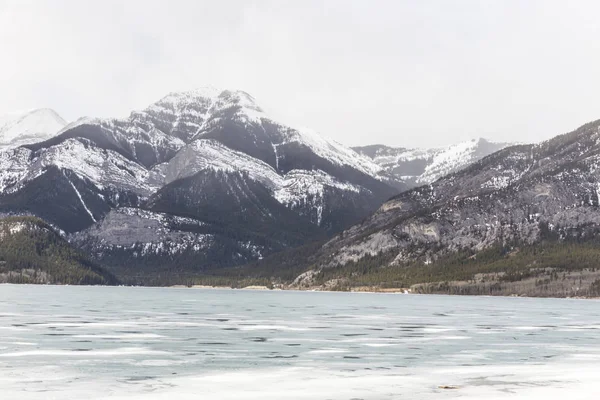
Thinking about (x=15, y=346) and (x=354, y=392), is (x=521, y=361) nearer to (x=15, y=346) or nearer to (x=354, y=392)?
(x=354, y=392)

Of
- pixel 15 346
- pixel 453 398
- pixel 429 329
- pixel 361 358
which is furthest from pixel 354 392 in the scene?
pixel 429 329

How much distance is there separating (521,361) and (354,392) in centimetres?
2382

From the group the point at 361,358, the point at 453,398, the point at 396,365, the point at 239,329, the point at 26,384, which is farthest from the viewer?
the point at 239,329

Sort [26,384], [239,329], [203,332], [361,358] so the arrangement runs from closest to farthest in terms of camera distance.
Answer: [26,384]
[361,358]
[203,332]
[239,329]

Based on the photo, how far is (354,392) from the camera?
163 ft

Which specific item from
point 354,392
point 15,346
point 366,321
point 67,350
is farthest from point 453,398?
point 366,321

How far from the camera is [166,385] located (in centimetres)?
5178

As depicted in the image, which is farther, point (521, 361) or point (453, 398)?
point (521, 361)

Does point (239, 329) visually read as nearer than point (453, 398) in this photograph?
No

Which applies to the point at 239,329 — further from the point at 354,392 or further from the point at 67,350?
the point at 354,392

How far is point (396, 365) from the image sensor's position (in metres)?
63.7

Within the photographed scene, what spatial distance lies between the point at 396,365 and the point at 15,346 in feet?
114

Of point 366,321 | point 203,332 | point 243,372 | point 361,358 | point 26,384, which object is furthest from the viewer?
point 366,321

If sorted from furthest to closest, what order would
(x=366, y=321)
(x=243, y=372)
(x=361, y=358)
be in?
1. (x=366, y=321)
2. (x=361, y=358)
3. (x=243, y=372)
